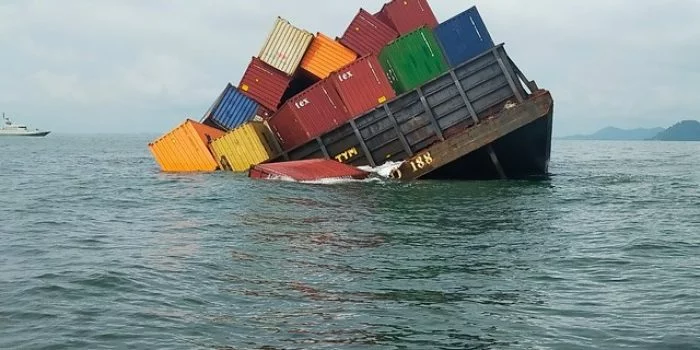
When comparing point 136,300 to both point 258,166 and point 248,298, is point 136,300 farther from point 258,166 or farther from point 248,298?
point 258,166

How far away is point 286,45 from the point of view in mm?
32062

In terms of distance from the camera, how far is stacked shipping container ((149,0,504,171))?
28.0 m

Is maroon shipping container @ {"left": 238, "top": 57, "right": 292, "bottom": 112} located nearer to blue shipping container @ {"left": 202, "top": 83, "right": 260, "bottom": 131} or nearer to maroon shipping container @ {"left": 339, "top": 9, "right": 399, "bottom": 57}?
blue shipping container @ {"left": 202, "top": 83, "right": 260, "bottom": 131}

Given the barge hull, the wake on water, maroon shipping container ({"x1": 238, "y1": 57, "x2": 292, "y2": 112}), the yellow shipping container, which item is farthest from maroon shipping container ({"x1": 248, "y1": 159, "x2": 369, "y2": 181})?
maroon shipping container ({"x1": 238, "y1": 57, "x2": 292, "y2": 112})

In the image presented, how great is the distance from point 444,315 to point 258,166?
783 inches

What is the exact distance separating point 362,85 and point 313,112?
2.62 m

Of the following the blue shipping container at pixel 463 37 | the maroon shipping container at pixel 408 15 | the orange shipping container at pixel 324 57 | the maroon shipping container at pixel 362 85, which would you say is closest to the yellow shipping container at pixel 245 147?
the orange shipping container at pixel 324 57

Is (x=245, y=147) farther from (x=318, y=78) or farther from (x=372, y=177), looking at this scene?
(x=372, y=177)

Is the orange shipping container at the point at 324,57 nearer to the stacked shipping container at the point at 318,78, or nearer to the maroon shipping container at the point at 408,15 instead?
the stacked shipping container at the point at 318,78

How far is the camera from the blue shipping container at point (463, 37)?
27703 mm

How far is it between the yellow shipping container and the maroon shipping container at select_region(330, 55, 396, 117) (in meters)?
4.61

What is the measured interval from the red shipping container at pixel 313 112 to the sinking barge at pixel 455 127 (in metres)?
0.44

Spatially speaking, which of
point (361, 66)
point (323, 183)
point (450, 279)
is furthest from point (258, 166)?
point (450, 279)

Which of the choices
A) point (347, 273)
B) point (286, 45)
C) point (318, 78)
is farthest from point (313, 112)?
point (347, 273)
